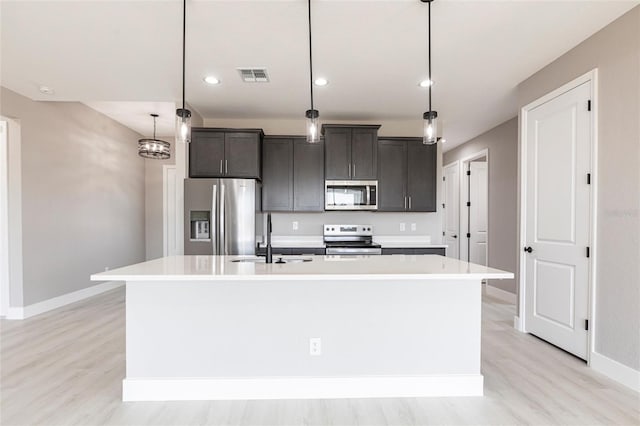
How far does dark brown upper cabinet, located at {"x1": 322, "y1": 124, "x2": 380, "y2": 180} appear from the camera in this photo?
4.55m

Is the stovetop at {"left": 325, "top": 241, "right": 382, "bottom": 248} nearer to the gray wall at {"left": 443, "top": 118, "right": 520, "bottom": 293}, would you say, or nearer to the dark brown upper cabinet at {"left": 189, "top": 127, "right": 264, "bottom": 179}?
the dark brown upper cabinet at {"left": 189, "top": 127, "right": 264, "bottom": 179}

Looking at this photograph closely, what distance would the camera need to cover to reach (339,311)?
2.28 m

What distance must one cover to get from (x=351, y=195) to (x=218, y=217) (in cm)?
172

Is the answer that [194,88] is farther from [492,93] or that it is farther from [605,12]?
[605,12]

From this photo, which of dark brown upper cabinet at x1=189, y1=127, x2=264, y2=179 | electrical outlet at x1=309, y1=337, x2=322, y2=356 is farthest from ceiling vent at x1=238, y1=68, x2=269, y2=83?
electrical outlet at x1=309, y1=337, x2=322, y2=356

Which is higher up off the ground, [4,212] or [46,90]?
[46,90]

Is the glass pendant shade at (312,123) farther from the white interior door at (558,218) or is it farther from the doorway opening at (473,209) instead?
the doorway opening at (473,209)

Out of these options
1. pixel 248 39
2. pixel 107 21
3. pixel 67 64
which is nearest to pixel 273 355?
pixel 248 39

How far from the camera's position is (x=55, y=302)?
438 cm

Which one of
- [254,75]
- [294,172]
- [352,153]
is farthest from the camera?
[294,172]

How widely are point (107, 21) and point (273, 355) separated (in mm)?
2587

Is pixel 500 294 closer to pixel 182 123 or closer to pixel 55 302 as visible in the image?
pixel 182 123

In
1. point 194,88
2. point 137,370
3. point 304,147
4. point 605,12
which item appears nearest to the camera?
point 137,370

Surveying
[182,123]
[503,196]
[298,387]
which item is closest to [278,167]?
[182,123]
